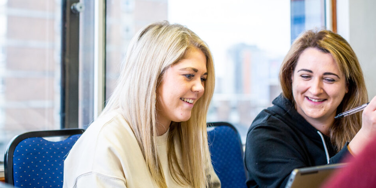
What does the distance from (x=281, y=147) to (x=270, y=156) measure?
61mm

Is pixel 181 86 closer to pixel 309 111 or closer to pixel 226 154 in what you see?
pixel 309 111

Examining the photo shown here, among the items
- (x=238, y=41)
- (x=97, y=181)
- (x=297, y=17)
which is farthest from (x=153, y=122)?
(x=297, y=17)

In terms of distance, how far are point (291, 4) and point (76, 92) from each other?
5.78 ft

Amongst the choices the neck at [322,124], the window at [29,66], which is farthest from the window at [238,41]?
the neck at [322,124]

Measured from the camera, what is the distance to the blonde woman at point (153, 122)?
959mm

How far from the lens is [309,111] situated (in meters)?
1.35

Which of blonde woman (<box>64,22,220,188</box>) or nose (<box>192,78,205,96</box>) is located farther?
nose (<box>192,78,205,96</box>)

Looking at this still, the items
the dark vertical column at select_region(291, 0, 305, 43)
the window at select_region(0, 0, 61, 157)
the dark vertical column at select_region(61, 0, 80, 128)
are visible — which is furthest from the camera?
the dark vertical column at select_region(291, 0, 305, 43)

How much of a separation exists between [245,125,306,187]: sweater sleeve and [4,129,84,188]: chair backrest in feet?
2.50

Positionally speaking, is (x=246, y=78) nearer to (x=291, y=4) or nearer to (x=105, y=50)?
(x=291, y=4)

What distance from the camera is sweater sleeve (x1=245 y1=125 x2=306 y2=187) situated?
46.4 inches

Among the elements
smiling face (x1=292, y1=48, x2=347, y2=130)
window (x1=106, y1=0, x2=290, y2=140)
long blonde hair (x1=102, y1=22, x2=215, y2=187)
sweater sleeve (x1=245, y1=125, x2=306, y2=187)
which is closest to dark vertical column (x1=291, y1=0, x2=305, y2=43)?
window (x1=106, y1=0, x2=290, y2=140)

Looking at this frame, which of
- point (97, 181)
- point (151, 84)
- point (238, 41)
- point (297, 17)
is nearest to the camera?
point (97, 181)

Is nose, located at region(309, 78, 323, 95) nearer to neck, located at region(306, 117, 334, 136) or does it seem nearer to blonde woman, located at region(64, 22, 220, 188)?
neck, located at region(306, 117, 334, 136)
